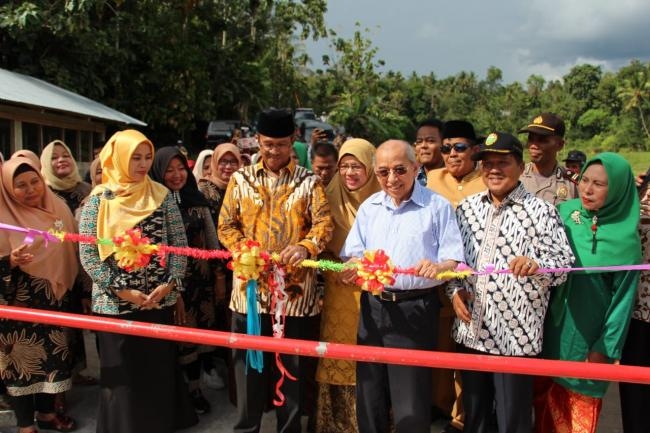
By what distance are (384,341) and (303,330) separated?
2.05 feet

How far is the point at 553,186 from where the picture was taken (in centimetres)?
403

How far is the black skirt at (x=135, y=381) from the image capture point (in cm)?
328

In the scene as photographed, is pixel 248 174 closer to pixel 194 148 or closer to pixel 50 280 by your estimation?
pixel 50 280

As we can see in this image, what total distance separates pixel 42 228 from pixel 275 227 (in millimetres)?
1676

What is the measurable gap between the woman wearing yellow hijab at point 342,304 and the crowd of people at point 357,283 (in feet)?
0.04

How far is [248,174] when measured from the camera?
3.38 meters

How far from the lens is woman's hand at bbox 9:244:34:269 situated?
332 centimetres

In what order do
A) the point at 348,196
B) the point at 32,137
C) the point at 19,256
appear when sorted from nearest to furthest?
the point at 19,256, the point at 348,196, the point at 32,137

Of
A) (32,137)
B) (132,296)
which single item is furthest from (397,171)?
(32,137)

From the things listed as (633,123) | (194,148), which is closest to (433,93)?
(633,123)

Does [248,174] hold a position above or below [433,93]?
below

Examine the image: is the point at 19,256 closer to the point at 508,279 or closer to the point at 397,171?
the point at 397,171

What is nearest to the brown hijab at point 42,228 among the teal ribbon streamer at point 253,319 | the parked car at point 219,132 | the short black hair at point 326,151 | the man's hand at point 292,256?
the teal ribbon streamer at point 253,319

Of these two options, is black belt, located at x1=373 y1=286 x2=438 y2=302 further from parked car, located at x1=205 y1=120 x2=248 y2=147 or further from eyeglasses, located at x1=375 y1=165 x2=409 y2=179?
parked car, located at x1=205 y1=120 x2=248 y2=147
